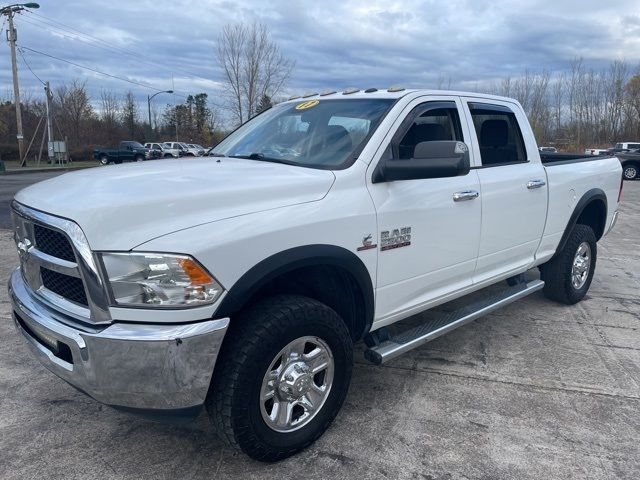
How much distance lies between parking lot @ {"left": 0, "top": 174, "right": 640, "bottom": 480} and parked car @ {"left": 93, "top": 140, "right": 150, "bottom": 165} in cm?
3913

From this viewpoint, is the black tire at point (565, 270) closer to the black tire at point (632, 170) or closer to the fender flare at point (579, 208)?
the fender flare at point (579, 208)

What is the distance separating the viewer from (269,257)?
2555mm

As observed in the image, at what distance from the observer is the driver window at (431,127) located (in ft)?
11.8

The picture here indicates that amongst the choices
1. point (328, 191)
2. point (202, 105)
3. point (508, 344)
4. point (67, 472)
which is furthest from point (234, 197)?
point (202, 105)

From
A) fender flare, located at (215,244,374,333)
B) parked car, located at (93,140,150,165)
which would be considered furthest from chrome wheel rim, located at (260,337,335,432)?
parked car, located at (93,140,150,165)

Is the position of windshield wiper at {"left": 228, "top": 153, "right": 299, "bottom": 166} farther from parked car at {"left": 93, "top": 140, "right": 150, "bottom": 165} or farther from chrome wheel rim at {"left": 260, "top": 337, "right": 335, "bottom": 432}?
parked car at {"left": 93, "top": 140, "right": 150, "bottom": 165}

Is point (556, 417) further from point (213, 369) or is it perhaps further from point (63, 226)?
point (63, 226)

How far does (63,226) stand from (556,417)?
2.95 m

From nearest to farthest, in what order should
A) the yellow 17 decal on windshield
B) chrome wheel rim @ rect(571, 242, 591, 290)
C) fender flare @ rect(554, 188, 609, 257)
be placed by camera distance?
the yellow 17 decal on windshield
fender flare @ rect(554, 188, 609, 257)
chrome wheel rim @ rect(571, 242, 591, 290)

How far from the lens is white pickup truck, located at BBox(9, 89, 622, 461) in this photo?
230 cm

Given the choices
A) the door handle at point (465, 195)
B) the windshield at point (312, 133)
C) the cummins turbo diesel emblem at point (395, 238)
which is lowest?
the cummins turbo diesel emblem at point (395, 238)

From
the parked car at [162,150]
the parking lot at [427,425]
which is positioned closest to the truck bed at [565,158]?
the parking lot at [427,425]

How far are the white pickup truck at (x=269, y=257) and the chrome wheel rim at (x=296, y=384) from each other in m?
0.01

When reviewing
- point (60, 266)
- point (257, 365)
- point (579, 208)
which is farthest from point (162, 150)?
point (257, 365)
